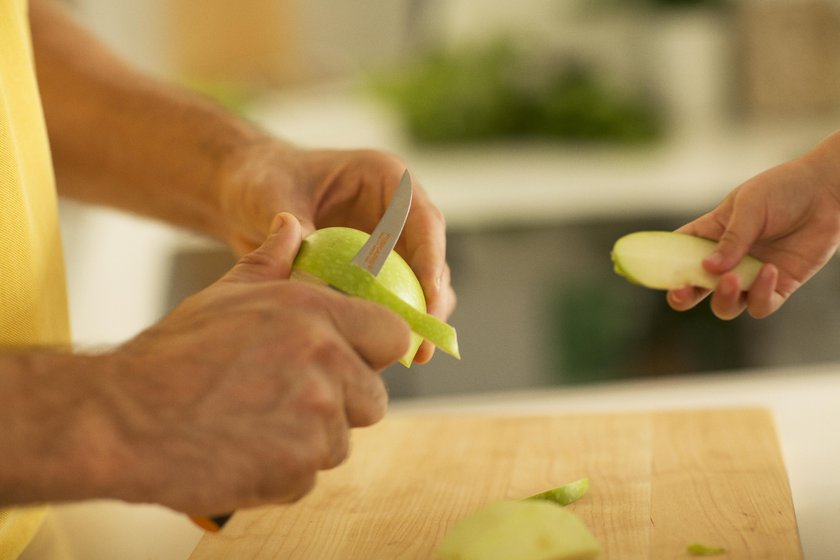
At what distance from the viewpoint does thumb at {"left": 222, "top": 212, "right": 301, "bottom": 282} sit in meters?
0.90

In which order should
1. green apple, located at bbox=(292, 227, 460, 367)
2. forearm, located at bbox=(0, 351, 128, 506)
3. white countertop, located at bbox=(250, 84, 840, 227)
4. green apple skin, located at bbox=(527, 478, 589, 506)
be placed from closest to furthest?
forearm, located at bbox=(0, 351, 128, 506) < green apple, located at bbox=(292, 227, 460, 367) < green apple skin, located at bbox=(527, 478, 589, 506) < white countertop, located at bbox=(250, 84, 840, 227)

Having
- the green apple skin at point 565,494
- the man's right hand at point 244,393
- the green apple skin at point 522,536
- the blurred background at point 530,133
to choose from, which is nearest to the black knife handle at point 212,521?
the man's right hand at point 244,393

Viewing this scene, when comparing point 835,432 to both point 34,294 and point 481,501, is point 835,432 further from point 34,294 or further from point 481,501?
point 34,294

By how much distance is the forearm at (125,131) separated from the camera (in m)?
1.34

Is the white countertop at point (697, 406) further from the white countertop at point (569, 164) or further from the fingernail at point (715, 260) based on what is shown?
the white countertop at point (569, 164)

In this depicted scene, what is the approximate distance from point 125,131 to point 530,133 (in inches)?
83.1

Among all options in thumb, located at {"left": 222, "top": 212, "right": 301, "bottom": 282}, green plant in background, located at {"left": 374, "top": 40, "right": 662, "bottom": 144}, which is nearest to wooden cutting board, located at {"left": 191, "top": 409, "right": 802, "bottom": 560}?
thumb, located at {"left": 222, "top": 212, "right": 301, "bottom": 282}

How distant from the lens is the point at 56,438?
Answer: 71cm

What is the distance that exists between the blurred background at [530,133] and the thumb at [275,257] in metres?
1.14

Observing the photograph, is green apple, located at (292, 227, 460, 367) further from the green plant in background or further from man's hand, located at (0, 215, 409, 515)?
the green plant in background

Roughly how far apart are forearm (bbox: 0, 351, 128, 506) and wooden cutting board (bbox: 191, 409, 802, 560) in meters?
0.33

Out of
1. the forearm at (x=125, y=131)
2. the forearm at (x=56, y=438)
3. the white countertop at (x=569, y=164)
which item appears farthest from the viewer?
the white countertop at (x=569, y=164)

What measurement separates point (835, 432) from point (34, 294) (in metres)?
0.93

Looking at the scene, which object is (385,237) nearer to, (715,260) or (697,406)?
(715,260)
